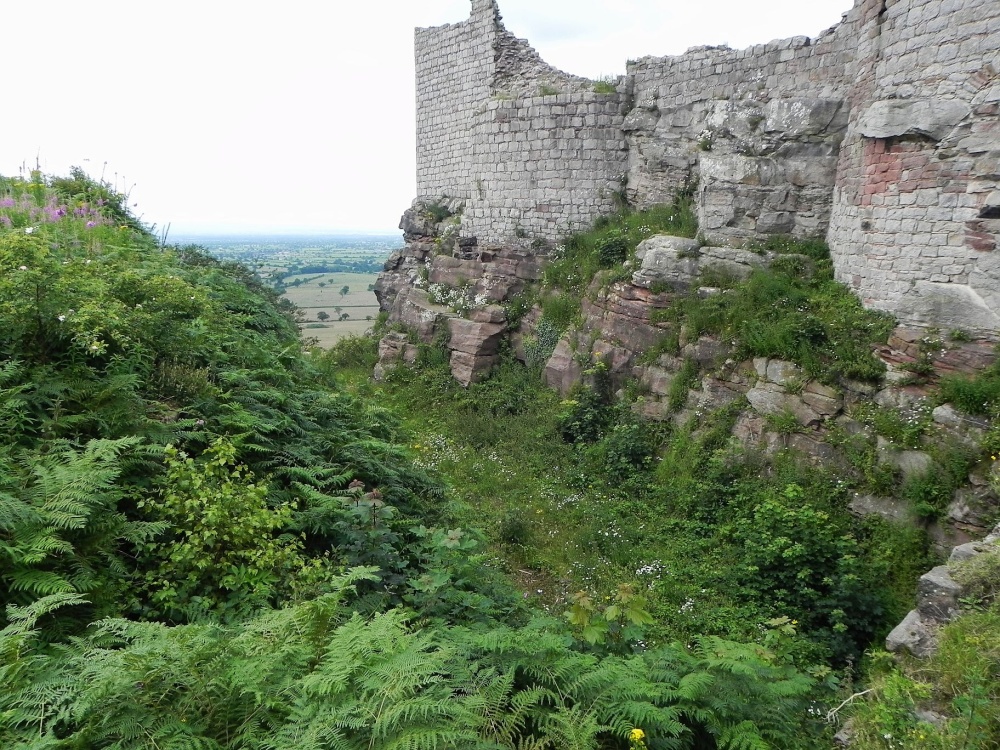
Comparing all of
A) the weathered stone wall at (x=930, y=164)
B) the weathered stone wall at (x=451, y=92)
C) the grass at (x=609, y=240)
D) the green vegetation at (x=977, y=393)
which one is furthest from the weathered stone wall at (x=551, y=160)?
the green vegetation at (x=977, y=393)

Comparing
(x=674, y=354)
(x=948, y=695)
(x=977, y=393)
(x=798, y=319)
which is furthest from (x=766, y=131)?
(x=948, y=695)

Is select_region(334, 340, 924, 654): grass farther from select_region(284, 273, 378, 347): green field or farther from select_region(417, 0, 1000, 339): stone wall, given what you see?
select_region(284, 273, 378, 347): green field

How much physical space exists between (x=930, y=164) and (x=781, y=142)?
2838mm

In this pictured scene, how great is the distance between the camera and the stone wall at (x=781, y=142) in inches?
295

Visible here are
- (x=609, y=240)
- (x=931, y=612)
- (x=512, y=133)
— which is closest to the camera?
(x=931, y=612)

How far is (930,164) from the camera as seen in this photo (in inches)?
308

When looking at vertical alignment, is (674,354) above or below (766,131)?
below

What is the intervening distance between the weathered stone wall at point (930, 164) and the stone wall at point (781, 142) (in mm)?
21

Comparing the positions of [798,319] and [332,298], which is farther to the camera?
[332,298]

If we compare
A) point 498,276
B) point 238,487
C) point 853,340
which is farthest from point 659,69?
point 238,487

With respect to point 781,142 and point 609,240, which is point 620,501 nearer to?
point 609,240

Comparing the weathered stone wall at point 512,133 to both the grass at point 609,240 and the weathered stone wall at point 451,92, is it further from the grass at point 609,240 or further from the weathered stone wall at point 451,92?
the grass at point 609,240

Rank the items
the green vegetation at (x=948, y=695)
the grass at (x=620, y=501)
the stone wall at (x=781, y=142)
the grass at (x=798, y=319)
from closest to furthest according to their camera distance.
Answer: the green vegetation at (x=948, y=695) → the grass at (x=620, y=501) → the stone wall at (x=781, y=142) → the grass at (x=798, y=319)

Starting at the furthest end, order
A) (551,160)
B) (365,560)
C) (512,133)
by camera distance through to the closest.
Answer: (512,133)
(551,160)
(365,560)
